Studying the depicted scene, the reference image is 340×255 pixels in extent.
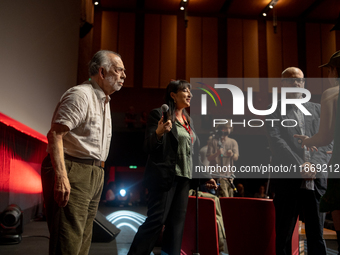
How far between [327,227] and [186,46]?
21.7 ft

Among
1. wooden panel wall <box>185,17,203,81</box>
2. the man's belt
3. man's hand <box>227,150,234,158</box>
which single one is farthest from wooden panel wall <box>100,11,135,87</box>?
the man's belt

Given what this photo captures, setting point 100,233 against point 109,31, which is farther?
point 109,31

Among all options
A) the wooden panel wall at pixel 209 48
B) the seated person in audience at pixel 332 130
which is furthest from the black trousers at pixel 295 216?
the wooden panel wall at pixel 209 48

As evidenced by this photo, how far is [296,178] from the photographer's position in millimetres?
1643

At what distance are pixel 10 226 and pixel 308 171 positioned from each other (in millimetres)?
2812

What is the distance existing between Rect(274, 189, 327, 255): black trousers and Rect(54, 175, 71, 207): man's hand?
1168mm

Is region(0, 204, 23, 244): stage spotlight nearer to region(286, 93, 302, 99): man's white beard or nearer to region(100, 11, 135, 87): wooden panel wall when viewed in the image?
region(286, 93, 302, 99): man's white beard

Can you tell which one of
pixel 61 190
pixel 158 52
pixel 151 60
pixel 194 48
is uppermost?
pixel 194 48

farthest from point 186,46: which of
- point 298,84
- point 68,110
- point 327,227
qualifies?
point 68,110

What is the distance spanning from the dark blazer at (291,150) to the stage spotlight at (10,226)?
8.48 feet

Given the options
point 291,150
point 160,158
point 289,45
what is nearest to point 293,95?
point 291,150

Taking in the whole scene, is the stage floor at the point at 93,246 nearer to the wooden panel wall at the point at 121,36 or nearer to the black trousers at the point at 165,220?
the black trousers at the point at 165,220

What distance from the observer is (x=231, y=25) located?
9.28 metres

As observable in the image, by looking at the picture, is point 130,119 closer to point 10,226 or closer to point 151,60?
point 151,60
